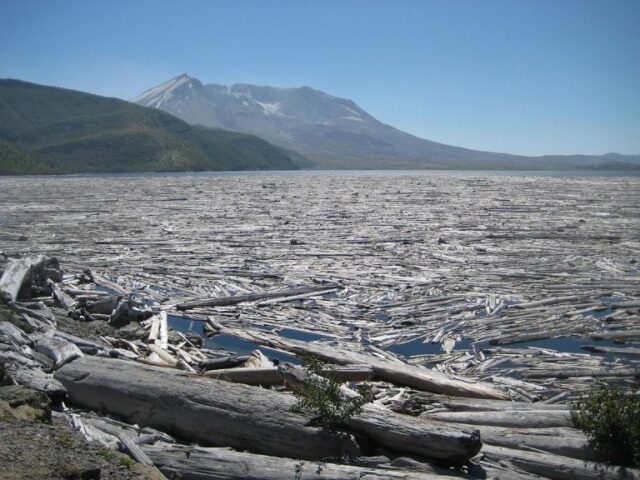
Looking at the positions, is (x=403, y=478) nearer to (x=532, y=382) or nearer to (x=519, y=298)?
(x=532, y=382)

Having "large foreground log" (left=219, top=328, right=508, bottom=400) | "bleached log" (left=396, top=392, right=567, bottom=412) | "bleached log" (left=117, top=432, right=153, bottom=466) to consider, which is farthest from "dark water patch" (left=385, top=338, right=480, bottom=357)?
"bleached log" (left=117, top=432, right=153, bottom=466)

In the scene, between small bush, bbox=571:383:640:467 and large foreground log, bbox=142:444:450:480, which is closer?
large foreground log, bbox=142:444:450:480

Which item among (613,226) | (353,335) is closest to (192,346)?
(353,335)

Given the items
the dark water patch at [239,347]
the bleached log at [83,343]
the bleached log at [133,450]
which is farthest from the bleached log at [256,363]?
the bleached log at [133,450]

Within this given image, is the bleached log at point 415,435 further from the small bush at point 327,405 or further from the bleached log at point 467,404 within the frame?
the bleached log at point 467,404

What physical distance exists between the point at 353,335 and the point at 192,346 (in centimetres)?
360

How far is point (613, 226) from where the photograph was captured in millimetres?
30406

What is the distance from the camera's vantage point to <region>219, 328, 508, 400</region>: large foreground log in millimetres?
9055

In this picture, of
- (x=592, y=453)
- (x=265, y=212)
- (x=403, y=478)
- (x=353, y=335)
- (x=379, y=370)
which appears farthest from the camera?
(x=265, y=212)

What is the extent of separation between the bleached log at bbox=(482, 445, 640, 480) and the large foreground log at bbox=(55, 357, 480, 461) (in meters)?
0.55

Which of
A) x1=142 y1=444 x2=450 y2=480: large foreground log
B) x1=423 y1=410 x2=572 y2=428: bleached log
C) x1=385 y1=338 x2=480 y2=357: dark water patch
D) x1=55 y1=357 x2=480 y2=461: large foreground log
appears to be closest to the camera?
x1=142 y1=444 x2=450 y2=480: large foreground log

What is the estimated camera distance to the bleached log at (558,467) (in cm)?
620

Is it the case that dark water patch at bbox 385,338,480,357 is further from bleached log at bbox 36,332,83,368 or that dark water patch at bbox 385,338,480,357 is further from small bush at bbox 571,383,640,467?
bleached log at bbox 36,332,83,368

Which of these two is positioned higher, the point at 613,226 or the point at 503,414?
the point at 613,226
